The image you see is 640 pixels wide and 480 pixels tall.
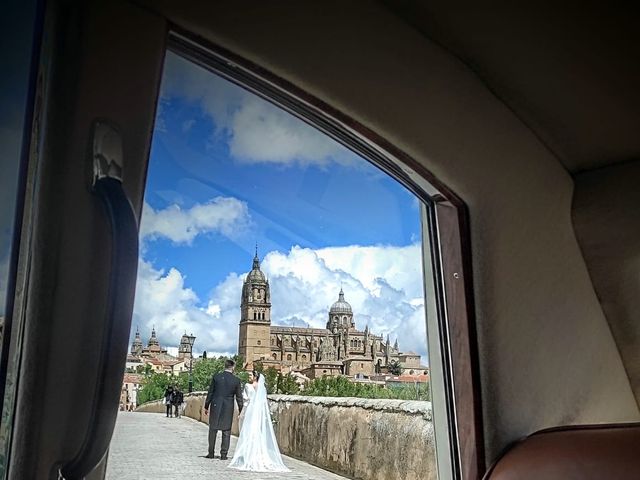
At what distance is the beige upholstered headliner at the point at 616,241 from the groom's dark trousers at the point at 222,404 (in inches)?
45.3

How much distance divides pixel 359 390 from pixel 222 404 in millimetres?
517

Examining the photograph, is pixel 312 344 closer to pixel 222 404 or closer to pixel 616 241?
pixel 222 404

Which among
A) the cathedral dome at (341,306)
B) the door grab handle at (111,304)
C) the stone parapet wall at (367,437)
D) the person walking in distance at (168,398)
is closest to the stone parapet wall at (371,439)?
the stone parapet wall at (367,437)

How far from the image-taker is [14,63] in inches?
51.1

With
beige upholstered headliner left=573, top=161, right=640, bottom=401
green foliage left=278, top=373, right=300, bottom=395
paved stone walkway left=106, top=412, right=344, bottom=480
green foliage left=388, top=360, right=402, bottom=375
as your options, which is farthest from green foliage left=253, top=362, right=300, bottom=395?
beige upholstered headliner left=573, top=161, right=640, bottom=401

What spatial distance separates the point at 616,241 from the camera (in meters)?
2.24

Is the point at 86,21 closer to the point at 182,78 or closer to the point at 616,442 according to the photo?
the point at 182,78

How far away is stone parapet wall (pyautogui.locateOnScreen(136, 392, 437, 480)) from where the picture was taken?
2004 mm

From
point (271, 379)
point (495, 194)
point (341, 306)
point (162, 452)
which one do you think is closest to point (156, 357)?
point (162, 452)

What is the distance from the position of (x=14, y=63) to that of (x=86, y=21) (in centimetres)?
14

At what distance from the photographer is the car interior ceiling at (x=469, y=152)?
128 cm

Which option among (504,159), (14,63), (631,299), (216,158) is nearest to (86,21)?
(14,63)

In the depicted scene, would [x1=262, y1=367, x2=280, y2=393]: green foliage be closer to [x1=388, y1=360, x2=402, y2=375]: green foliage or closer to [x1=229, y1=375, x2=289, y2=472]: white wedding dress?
[x1=229, y1=375, x2=289, y2=472]: white wedding dress

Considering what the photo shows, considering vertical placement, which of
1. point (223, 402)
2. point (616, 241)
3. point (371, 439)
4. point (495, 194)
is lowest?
point (371, 439)
